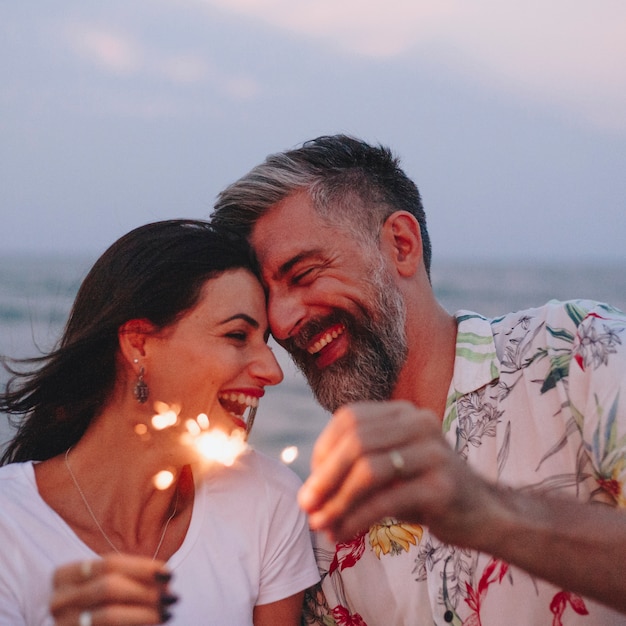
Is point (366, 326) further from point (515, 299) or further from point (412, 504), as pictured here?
point (515, 299)

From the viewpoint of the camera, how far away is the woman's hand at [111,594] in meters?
2.07

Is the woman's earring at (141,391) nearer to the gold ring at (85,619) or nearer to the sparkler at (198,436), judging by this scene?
the sparkler at (198,436)

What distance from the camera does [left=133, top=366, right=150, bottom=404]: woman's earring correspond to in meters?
3.54

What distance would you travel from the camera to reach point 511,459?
10.9 ft

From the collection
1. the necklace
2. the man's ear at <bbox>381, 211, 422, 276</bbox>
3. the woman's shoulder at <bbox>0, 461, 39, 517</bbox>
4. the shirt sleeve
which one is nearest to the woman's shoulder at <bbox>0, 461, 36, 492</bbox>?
the woman's shoulder at <bbox>0, 461, 39, 517</bbox>

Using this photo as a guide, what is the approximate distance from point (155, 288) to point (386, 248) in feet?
4.24

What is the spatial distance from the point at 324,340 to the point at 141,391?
0.96m

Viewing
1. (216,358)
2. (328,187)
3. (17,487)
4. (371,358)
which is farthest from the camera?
(328,187)

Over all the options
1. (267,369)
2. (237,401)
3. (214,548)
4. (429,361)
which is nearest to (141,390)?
(237,401)

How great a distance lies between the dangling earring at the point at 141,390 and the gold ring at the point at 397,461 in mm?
1963

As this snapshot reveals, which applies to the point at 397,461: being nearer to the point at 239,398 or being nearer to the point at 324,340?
the point at 239,398

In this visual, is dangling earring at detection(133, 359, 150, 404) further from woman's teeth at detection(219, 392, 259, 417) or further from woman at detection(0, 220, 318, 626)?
woman's teeth at detection(219, 392, 259, 417)

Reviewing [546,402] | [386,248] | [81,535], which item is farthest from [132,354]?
[546,402]

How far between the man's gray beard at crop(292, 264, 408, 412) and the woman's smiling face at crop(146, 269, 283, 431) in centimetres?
42
